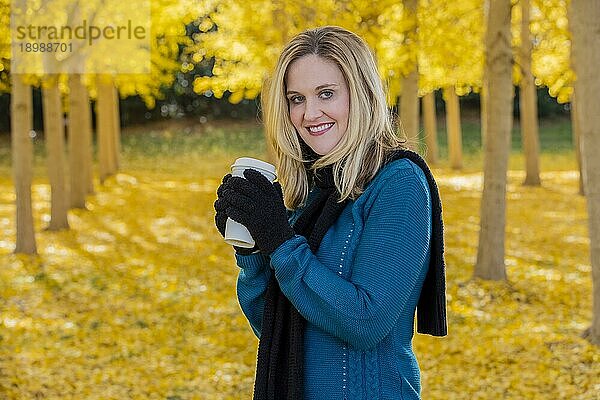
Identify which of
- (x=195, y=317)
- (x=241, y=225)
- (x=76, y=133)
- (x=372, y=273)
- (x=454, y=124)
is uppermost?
(x=454, y=124)

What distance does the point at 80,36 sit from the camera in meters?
12.4

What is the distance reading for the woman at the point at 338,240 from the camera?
1856mm

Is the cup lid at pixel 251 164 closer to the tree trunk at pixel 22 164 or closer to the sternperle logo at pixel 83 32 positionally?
the sternperle logo at pixel 83 32

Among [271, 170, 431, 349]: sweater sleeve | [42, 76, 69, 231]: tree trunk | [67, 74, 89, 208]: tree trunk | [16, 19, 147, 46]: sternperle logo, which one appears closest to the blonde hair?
[271, 170, 431, 349]: sweater sleeve

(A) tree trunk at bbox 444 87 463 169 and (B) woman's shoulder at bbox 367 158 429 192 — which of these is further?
(A) tree trunk at bbox 444 87 463 169

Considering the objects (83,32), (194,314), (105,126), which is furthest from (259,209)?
(105,126)

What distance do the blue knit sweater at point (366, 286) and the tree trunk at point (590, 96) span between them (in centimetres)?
432

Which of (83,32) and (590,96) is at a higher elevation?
(83,32)

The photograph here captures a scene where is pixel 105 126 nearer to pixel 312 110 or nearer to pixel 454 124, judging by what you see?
pixel 454 124

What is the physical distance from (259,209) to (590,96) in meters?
4.59

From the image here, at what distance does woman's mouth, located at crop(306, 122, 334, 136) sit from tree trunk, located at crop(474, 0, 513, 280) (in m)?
6.44

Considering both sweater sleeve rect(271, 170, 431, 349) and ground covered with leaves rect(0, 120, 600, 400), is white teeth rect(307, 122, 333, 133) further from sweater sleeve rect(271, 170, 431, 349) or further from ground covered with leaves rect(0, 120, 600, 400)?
ground covered with leaves rect(0, 120, 600, 400)

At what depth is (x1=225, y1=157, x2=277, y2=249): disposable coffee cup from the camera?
6.48 ft

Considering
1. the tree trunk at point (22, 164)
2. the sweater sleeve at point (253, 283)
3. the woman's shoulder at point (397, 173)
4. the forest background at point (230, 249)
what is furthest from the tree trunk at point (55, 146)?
the woman's shoulder at point (397, 173)
